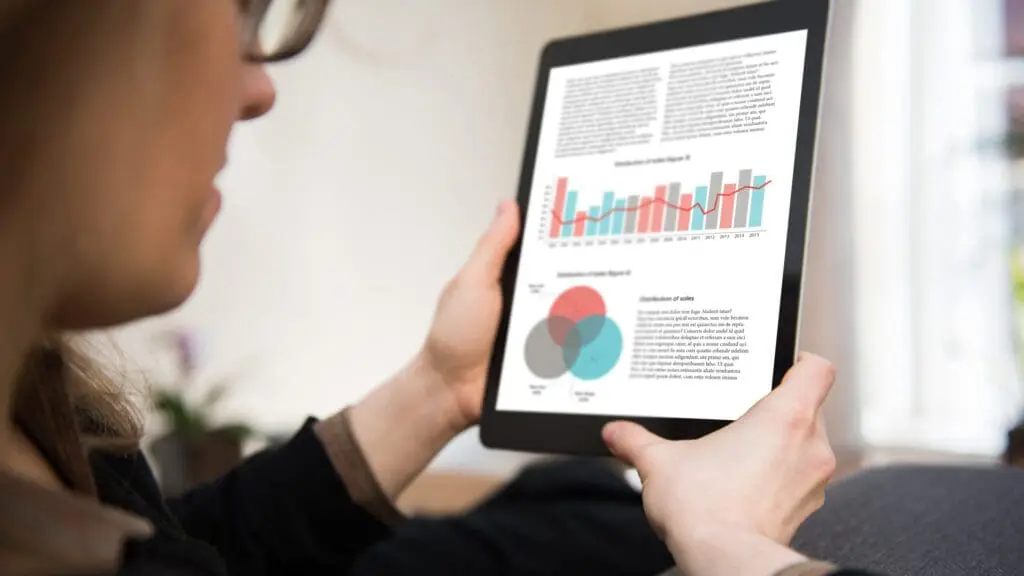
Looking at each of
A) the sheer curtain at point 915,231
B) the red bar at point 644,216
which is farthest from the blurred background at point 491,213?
the red bar at point 644,216

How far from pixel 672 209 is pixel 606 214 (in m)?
0.07

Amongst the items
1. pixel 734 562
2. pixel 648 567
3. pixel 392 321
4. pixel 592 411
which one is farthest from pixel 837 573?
pixel 392 321

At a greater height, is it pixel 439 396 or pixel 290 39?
pixel 290 39

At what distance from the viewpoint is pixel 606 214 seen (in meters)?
0.84

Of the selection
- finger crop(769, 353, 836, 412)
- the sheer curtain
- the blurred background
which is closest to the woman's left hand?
finger crop(769, 353, 836, 412)

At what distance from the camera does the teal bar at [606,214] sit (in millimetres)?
838

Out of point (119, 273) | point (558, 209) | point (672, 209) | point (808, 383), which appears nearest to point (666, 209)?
point (672, 209)

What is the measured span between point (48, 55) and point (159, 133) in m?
0.06

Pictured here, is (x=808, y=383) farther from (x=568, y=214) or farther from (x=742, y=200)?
(x=568, y=214)

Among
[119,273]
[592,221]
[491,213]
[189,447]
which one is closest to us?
[119,273]

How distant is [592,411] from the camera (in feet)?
2.57

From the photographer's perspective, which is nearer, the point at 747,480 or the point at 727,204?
the point at 747,480

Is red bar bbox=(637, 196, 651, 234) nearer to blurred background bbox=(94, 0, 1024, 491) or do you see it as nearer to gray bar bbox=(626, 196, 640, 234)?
gray bar bbox=(626, 196, 640, 234)

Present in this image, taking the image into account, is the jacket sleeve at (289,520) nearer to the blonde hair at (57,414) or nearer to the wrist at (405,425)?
the wrist at (405,425)
